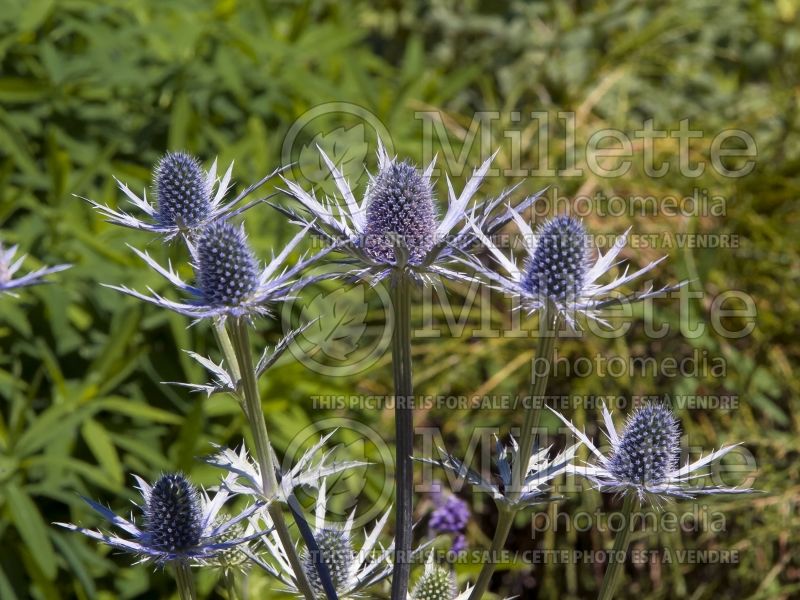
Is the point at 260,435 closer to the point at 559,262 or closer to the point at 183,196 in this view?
the point at 183,196

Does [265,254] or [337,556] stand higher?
[265,254]

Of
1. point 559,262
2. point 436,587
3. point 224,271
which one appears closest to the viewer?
point 224,271

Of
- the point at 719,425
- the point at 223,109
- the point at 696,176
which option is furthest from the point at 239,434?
the point at 696,176

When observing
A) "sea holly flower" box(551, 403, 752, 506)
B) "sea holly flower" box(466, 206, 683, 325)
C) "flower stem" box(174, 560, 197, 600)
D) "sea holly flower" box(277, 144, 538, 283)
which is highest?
"sea holly flower" box(277, 144, 538, 283)
